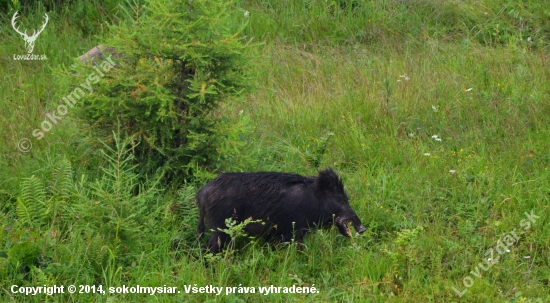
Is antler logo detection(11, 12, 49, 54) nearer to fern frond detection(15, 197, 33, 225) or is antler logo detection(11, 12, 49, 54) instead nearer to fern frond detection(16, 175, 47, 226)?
fern frond detection(16, 175, 47, 226)

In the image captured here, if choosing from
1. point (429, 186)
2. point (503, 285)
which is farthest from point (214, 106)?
point (503, 285)

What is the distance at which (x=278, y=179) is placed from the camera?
5.78 m

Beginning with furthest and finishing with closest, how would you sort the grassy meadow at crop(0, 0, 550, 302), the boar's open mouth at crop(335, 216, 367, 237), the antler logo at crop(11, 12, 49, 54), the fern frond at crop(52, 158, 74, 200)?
the antler logo at crop(11, 12, 49, 54)
the fern frond at crop(52, 158, 74, 200)
the boar's open mouth at crop(335, 216, 367, 237)
the grassy meadow at crop(0, 0, 550, 302)

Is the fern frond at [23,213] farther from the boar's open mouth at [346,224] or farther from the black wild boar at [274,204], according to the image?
the boar's open mouth at [346,224]

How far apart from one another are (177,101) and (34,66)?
4.08 m

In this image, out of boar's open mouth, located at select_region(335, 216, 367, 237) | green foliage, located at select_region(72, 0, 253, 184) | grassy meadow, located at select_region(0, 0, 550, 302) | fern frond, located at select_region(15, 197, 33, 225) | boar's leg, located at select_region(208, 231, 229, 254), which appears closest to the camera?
grassy meadow, located at select_region(0, 0, 550, 302)

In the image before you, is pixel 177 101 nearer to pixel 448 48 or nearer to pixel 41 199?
pixel 41 199

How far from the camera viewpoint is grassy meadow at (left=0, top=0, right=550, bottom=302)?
204 inches

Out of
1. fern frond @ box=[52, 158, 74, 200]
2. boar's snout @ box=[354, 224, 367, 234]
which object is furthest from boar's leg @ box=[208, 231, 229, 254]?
fern frond @ box=[52, 158, 74, 200]

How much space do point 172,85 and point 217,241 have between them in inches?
65.4

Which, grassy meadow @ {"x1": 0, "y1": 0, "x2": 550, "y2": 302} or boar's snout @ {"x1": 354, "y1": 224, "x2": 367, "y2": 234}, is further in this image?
boar's snout @ {"x1": 354, "y1": 224, "x2": 367, "y2": 234}

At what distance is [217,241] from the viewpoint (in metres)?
5.44

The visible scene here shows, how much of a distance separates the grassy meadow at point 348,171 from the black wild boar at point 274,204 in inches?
5.5

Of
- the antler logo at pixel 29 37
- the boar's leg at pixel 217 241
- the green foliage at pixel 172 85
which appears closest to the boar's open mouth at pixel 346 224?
the boar's leg at pixel 217 241
